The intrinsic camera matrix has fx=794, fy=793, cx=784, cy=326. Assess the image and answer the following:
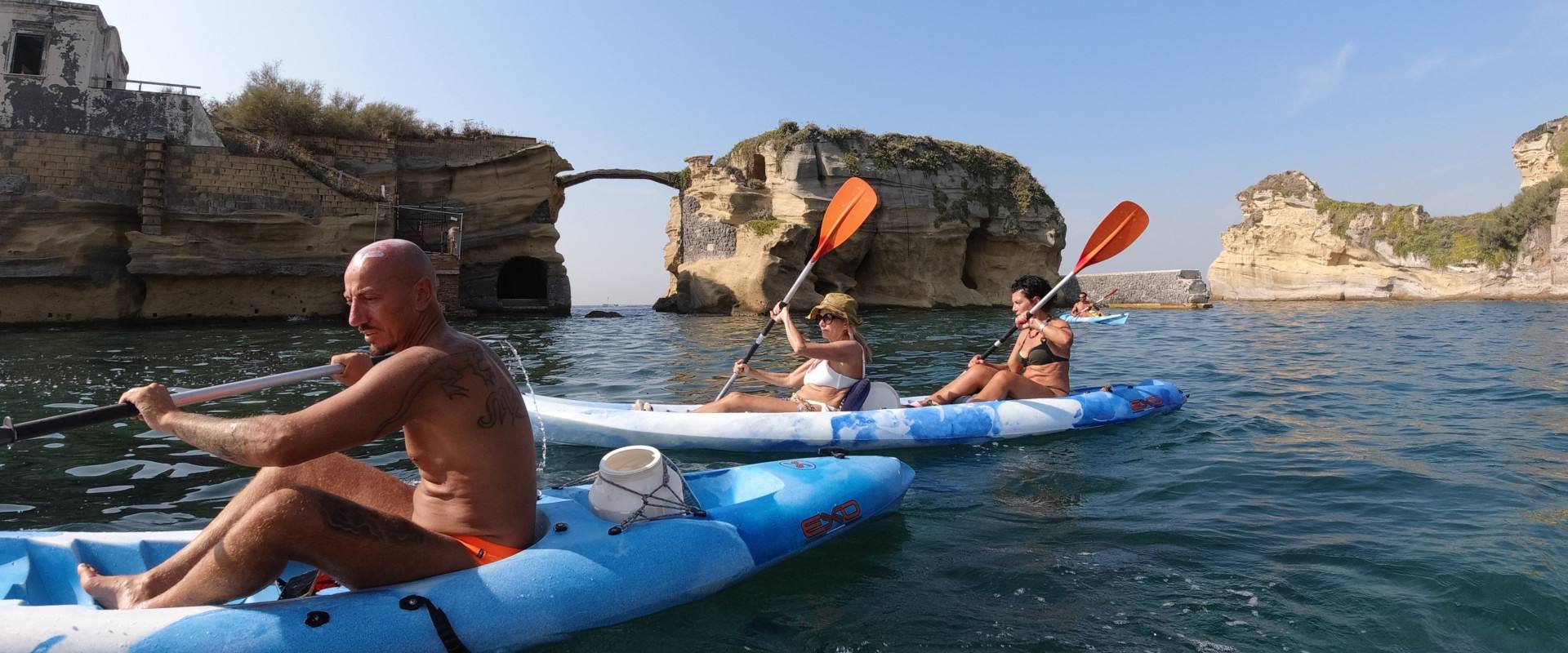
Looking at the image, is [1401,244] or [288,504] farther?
[1401,244]

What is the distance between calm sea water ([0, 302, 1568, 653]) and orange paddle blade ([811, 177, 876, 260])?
2059 millimetres

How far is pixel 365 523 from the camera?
2480 millimetres

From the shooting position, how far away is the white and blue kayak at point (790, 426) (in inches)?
235

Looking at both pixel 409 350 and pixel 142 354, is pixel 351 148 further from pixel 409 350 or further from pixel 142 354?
pixel 409 350

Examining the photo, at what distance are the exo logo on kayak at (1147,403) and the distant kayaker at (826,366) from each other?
251 cm

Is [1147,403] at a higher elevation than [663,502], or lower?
higher

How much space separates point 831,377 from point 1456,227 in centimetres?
4403

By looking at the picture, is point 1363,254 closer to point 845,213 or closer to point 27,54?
point 845,213

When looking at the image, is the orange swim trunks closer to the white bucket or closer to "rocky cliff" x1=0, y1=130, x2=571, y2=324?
the white bucket

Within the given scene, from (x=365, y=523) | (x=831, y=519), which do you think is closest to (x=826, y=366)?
(x=831, y=519)

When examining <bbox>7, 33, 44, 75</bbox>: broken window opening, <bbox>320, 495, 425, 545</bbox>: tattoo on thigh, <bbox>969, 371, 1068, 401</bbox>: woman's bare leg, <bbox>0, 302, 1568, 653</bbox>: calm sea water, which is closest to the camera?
<bbox>320, 495, 425, 545</bbox>: tattoo on thigh

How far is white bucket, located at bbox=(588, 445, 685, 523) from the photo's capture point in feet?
10.8

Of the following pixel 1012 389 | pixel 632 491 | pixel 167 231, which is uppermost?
pixel 167 231

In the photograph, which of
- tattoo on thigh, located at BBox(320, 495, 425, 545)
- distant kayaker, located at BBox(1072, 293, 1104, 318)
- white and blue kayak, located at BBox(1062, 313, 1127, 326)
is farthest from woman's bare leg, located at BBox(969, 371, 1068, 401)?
distant kayaker, located at BBox(1072, 293, 1104, 318)
